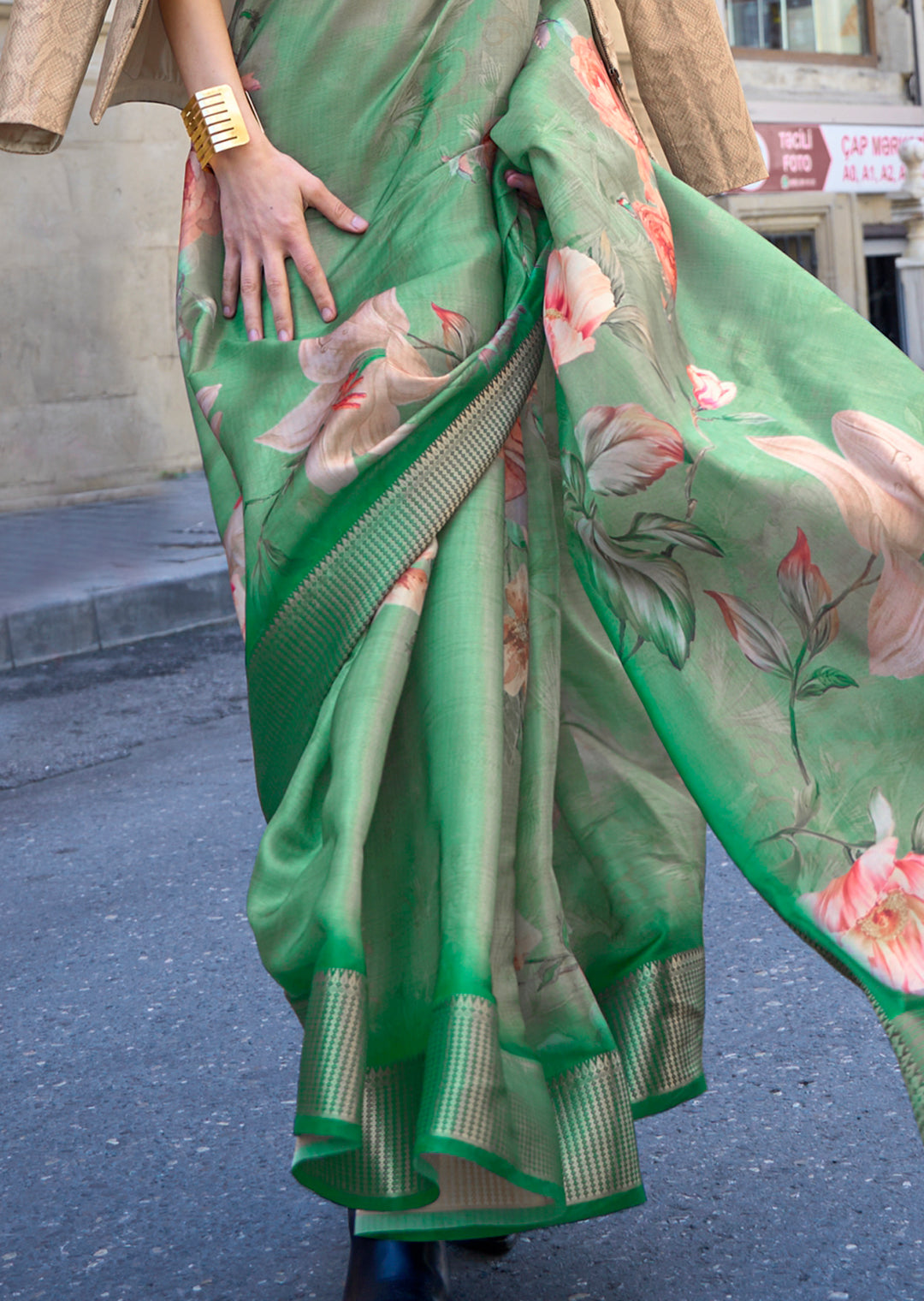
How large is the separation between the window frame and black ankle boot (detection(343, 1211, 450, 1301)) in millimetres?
12784

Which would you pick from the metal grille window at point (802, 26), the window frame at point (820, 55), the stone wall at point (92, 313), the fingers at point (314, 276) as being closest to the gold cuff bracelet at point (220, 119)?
the fingers at point (314, 276)

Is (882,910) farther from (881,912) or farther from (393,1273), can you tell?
(393,1273)

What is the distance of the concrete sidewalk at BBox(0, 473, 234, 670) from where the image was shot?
541 centimetres

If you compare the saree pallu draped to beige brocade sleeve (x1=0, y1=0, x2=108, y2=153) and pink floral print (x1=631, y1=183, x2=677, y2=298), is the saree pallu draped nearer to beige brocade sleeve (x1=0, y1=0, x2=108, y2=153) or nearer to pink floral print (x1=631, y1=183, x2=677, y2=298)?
pink floral print (x1=631, y1=183, x2=677, y2=298)

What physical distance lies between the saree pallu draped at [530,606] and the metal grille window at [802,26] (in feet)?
42.4

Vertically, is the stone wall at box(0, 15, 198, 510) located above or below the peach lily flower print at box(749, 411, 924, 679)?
below

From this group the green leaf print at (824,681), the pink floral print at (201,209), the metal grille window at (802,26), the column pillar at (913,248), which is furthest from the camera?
the metal grille window at (802,26)

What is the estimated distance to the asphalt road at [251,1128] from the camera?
166 centimetres

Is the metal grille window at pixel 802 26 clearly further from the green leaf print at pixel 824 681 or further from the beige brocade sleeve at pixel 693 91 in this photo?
the green leaf print at pixel 824 681

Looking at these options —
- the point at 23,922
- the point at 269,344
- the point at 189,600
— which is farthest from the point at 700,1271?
the point at 189,600

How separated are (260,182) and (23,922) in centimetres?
169

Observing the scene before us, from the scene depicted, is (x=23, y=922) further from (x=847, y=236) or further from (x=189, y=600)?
(x=847, y=236)

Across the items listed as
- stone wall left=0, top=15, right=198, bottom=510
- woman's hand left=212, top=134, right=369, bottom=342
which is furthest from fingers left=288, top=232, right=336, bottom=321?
stone wall left=0, top=15, right=198, bottom=510

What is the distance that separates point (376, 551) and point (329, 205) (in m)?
0.36
